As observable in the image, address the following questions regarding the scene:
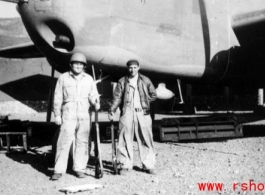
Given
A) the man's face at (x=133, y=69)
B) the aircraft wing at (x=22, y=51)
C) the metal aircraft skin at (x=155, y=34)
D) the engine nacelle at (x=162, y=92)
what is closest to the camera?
the man's face at (x=133, y=69)

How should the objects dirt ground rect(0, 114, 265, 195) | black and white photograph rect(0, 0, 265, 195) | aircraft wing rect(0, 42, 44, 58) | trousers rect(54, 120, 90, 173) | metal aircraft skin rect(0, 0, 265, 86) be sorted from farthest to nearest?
aircraft wing rect(0, 42, 44, 58) < metal aircraft skin rect(0, 0, 265, 86) < trousers rect(54, 120, 90, 173) < black and white photograph rect(0, 0, 265, 195) < dirt ground rect(0, 114, 265, 195)

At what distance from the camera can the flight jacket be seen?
4965mm

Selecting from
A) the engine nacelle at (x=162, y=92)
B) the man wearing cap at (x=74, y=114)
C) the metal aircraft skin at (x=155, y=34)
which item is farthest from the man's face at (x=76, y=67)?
the engine nacelle at (x=162, y=92)

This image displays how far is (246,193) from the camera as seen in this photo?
3727 mm

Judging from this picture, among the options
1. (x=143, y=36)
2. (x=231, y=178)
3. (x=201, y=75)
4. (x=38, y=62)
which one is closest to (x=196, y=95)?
(x=38, y=62)

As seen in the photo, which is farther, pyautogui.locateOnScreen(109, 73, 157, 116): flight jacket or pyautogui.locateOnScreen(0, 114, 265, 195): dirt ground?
pyautogui.locateOnScreen(109, 73, 157, 116): flight jacket

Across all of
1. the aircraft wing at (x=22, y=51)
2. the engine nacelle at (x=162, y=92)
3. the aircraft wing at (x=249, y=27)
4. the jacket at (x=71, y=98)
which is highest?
the aircraft wing at (x=22, y=51)

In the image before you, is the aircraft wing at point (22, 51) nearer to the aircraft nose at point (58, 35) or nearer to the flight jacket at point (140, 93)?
the aircraft nose at point (58, 35)

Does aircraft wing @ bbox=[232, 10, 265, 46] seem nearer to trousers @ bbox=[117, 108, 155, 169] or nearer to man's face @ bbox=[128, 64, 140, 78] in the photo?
man's face @ bbox=[128, 64, 140, 78]

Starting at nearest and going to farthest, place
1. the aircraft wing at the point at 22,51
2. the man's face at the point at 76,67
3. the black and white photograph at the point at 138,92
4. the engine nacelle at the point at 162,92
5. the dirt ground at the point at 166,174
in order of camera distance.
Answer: the dirt ground at the point at 166,174
the black and white photograph at the point at 138,92
the man's face at the point at 76,67
the engine nacelle at the point at 162,92
the aircraft wing at the point at 22,51

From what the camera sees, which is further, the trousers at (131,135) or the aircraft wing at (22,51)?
the aircraft wing at (22,51)

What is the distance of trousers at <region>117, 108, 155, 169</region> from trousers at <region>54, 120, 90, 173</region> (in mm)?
520

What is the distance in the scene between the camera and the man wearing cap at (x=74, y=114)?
468 cm

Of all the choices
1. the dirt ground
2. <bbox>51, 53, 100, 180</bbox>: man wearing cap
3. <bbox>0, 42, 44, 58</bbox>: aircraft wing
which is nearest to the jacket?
<bbox>51, 53, 100, 180</bbox>: man wearing cap
